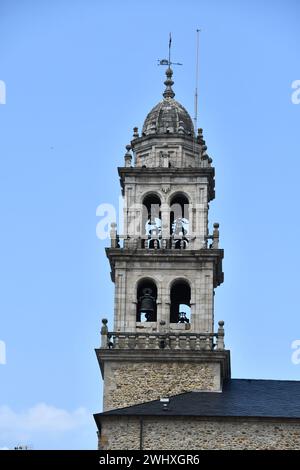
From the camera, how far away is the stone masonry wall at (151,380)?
66.2m

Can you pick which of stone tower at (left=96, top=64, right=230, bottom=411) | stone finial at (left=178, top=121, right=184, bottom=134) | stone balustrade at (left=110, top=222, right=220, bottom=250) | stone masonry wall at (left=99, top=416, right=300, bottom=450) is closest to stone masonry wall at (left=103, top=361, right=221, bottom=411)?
stone tower at (left=96, top=64, right=230, bottom=411)

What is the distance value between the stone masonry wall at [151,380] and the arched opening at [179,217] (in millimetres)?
5699

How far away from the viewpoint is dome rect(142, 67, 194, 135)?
7262 cm

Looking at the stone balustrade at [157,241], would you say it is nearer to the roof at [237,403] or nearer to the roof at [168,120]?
the roof at [168,120]

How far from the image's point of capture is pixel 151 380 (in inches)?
2621

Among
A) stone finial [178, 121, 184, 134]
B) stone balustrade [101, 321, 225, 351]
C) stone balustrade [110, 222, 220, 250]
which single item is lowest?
stone balustrade [101, 321, 225, 351]

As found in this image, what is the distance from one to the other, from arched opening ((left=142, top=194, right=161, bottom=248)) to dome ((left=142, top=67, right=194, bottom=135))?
8.98 ft

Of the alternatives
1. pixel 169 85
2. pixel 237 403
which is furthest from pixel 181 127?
pixel 237 403

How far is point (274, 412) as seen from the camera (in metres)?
63.2

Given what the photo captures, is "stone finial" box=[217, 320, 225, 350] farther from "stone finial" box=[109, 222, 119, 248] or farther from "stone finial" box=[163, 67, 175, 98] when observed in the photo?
"stone finial" box=[163, 67, 175, 98]

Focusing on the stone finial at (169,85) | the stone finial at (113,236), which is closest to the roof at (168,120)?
the stone finial at (169,85)
